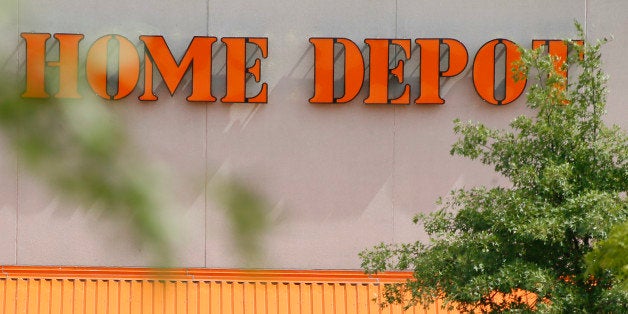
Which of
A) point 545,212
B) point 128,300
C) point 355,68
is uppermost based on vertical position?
point 355,68

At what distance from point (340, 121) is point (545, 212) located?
4.72m

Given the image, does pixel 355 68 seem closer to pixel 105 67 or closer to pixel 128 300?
pixel 128 300

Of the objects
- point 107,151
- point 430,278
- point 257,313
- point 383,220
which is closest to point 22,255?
point 257,313

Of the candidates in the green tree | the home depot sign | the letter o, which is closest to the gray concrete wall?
the home depot sign

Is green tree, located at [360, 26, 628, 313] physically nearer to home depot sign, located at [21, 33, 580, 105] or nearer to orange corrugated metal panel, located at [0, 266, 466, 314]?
home depot sign, located at [21, 33, 580, 105]

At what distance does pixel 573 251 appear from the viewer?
9500 millimetres

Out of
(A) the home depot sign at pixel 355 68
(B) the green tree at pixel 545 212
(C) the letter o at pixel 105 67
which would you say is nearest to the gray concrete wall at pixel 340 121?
(A) the home depot sign at pixel 355 68

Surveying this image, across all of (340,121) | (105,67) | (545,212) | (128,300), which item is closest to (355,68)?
(340,121)

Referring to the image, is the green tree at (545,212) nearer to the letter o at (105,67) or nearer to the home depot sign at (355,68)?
the home depot sign at (355,68)

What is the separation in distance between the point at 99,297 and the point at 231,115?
2719mm

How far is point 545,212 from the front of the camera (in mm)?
9188

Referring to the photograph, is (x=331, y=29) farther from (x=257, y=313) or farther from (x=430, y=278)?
(x=430, y=278)

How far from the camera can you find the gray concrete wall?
13281 mm

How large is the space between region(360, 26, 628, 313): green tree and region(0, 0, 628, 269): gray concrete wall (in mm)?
3553
